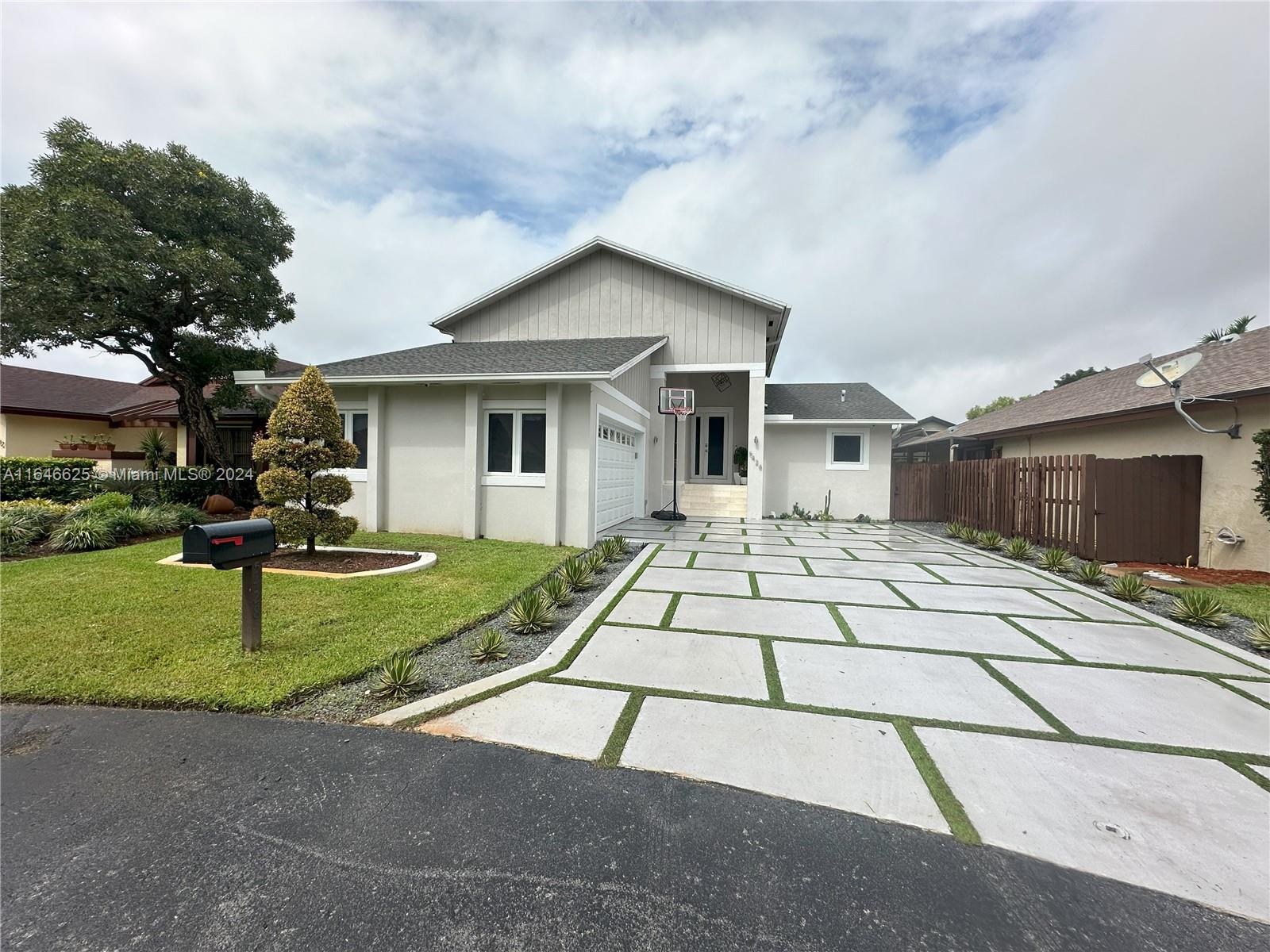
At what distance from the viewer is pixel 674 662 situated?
389cm

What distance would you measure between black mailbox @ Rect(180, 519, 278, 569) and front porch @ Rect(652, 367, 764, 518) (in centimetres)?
1140

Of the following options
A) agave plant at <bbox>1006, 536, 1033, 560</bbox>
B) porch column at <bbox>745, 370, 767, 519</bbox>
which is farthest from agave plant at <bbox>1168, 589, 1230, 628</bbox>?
porch column at <bbox>745, 370, 767, 519</bbox>

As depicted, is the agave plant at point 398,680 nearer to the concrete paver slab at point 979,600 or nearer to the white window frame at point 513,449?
the concrete paver slab at point 979,600

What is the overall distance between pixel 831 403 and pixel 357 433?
45.1 feet

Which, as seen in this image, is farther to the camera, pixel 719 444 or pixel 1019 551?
pixel 719 444

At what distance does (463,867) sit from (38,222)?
1621 cm

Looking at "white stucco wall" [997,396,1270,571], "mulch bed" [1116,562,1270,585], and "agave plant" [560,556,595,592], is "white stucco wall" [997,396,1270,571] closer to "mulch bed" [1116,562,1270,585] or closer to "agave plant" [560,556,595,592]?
"mulch bed" [1116,562,1270,585]

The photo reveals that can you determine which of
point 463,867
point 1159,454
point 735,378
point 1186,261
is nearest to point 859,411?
point 735,378

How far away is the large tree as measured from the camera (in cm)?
1016

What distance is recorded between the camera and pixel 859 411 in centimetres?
1448

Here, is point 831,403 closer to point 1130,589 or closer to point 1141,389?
point 1141,389

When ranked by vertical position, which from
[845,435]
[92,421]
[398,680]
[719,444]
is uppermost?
[92,421]

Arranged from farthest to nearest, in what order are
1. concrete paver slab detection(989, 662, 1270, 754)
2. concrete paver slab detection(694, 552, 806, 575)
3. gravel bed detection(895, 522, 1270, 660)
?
concrete paver slab detection(694, 552, 806, 575)
gravel bed detection(895, 522, 1270, 660)
concrete paver slab detection(989, 662, 1270, 754)

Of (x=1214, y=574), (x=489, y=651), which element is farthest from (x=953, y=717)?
(x=1214, y=574)
